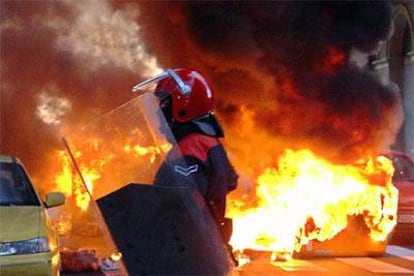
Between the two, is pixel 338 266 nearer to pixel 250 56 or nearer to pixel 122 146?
pixel 250 56

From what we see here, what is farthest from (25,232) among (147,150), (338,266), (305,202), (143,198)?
(338,266)

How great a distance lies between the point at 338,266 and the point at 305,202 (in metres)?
0.92

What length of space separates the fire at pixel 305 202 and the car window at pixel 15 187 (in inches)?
90.0

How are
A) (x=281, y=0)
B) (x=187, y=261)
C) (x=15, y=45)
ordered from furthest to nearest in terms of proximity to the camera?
1. (x=15, y=45)
2. (x=281, y=0)
3. (x=187, y=261)

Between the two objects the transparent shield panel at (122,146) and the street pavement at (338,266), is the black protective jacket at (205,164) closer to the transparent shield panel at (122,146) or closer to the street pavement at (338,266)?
the transparent shield panel at (122,146)

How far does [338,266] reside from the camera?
27.6ft

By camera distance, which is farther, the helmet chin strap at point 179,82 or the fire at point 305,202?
the fire at point 305,202

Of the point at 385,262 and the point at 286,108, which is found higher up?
the point at 286,108

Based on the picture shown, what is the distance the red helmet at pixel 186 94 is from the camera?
338 centimetres

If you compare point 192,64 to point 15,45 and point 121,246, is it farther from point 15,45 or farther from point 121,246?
point 121,246

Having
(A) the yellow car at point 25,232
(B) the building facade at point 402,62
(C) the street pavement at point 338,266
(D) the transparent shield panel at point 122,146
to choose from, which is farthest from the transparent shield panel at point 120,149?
A: (B) the building facade at point 402,62

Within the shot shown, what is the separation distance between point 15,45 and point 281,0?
3054 mm

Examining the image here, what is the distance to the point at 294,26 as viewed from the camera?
7.59m

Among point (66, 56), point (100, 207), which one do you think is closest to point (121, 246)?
point (100, 207)
